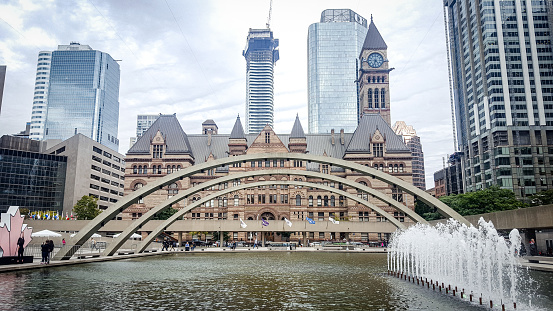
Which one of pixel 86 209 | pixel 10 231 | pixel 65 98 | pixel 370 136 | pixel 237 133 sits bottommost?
pixel 10 231

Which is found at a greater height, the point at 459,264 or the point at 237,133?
the point at 237,133

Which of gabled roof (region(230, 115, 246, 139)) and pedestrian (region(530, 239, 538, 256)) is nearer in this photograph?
pedestrian (region(530, 239, 538, 256))

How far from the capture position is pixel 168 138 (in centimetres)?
8300

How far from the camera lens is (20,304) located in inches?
472

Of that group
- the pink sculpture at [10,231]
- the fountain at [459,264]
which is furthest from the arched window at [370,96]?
the pink sculpture at [10,231]

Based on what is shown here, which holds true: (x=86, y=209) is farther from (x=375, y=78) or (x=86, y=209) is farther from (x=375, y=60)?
(x=375, y=60)

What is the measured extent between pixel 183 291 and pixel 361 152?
65.4 metres

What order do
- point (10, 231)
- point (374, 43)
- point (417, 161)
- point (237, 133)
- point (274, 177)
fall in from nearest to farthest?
point (10, 231) → point (274, 177) → point (237, 133) → point (374, 43) → point (417, 161)

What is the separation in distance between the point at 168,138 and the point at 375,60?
57.1 metres

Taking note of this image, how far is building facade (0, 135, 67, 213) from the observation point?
260 feet

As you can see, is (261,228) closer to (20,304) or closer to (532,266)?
(532,266)

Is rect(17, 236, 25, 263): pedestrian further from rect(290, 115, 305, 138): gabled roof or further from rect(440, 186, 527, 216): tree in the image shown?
rect(290, 115, 305, 138): gabled roof

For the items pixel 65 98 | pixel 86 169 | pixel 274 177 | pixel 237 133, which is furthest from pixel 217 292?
pixel 65 98

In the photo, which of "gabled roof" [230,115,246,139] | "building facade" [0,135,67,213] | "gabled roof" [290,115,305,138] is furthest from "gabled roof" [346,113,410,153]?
"building facade" [0,135,67,213]
